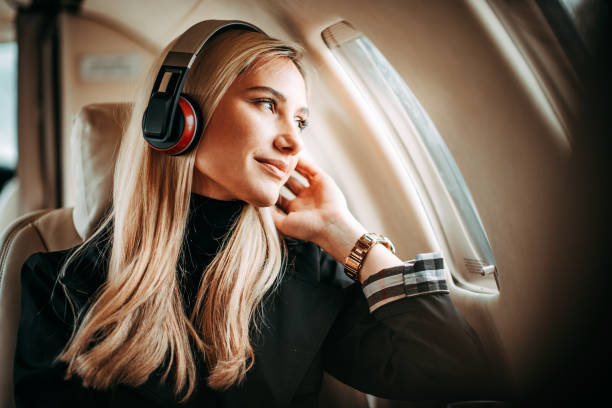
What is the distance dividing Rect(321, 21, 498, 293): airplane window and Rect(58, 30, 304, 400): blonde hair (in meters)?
0.15

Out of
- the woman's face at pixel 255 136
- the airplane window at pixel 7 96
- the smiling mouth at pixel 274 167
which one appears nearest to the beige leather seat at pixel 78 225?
the woman's face at pixel 255 136

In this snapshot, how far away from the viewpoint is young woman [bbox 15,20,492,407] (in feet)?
2.97

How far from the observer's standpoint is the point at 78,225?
1227 mm

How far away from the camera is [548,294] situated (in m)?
0.76

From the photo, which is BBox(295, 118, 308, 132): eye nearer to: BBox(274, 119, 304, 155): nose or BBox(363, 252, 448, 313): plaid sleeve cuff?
BBox(274, 119, 304, 155): nose

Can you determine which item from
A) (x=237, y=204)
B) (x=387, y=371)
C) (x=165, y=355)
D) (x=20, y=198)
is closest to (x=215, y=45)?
(x=237, y=204)

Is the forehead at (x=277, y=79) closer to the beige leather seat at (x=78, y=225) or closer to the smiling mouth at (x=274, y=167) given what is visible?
the smiling mouth at (x=274, y=167)

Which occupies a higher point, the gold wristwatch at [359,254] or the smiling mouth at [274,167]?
the smiling mouth at [274,167]

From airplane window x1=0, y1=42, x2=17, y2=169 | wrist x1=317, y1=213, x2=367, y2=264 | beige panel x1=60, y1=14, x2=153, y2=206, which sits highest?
airplane window x1=0, y1=42, x2=17, y2=169

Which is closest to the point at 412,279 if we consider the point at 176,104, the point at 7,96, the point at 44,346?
the point at 176,104

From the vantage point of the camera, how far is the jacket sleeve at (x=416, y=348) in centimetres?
90

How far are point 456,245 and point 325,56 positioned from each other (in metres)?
0.59

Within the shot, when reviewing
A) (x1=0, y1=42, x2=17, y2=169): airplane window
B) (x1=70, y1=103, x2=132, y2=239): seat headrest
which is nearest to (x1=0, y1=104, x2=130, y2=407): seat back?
(x1=70, y1=103, x2=132, y2=239): seat headrest

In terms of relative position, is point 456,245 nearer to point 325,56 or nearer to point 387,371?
point 387,371
